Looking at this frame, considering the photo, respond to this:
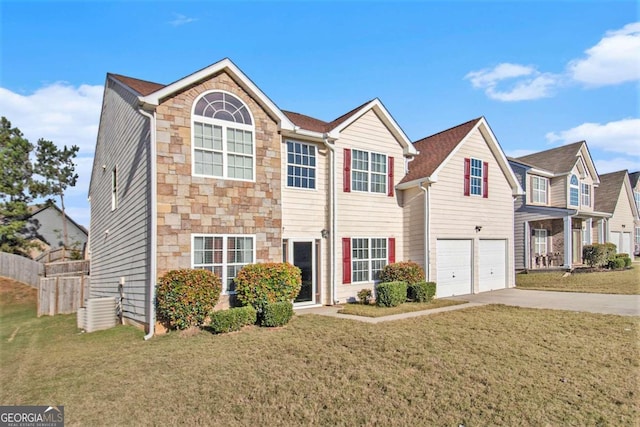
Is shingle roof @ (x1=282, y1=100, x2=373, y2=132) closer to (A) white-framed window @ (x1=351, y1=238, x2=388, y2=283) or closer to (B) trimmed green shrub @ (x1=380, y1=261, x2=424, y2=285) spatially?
(A) white-framed window @ (x1=351, y1=238, x2=388, y2=283)

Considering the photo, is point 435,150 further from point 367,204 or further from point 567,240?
point 567,240

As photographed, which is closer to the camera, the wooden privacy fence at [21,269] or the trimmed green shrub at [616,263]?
the wooden privacy fence at [21,269]

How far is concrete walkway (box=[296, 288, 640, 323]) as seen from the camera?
1046 cm

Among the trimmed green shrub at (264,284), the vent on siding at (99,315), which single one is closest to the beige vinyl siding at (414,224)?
the trimmed green shrub at (264,284)

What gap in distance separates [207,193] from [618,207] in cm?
3312

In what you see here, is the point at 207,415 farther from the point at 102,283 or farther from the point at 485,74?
the point at 485,74

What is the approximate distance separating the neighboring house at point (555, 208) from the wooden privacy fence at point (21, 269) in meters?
27.4

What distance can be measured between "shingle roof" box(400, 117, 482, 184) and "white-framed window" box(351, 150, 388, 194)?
993 mm

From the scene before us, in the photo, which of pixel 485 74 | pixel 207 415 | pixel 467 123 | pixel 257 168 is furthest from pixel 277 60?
pixel 207 415

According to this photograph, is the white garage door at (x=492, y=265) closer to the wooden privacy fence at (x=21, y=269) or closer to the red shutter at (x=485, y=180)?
the red shutter at (x=485, y=180)

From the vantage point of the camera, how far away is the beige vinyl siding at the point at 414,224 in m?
14.2

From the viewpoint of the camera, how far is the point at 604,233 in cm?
2709

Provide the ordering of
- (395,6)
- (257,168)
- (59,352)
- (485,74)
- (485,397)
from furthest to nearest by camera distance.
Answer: (485,74) → (257,168) → (395,6) → (59,352) → (485,397)

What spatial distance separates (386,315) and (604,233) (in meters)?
25.3
